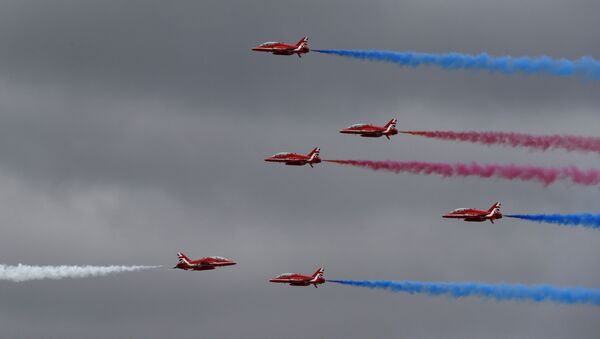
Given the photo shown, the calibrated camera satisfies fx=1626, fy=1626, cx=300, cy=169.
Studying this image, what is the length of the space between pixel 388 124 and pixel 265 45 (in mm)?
17039

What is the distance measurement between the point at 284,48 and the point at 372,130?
14196mm

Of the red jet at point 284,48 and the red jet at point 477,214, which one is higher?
the red jet at point 284,48

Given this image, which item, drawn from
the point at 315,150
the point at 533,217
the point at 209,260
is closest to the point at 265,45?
the point at 315,150

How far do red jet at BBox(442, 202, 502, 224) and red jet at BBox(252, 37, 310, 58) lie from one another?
25.9 m

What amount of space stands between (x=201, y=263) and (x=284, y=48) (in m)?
26.7

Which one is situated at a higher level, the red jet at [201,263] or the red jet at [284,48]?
the red jet at [284,48]

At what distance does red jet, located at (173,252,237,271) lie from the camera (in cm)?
18775

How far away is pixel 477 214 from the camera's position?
18750cm

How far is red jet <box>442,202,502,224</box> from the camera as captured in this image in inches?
7264

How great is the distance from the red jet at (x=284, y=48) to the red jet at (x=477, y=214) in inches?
1021

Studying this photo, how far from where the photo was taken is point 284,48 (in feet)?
618

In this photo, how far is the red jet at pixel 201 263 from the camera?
188 metres

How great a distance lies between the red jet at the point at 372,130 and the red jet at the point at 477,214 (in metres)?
11.9

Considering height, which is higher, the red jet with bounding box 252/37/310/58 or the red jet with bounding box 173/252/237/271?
the red jet with bounding box 252/37/310/58
